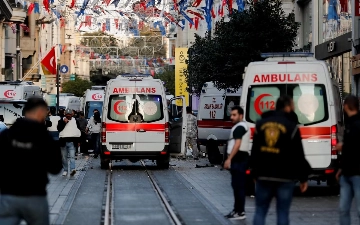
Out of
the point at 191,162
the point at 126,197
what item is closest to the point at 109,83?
the point at 191,162

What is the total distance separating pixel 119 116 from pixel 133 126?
519mm

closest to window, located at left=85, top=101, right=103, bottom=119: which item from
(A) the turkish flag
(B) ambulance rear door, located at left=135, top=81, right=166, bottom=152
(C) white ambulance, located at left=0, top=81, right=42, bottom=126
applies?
(C) white ambulance, located at left=0, top=81, right=42, bottom=126

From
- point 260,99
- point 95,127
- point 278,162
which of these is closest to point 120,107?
point 95,127

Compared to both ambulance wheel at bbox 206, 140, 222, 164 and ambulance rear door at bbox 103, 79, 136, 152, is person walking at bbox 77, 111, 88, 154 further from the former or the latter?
ambulance rear door at bbox 103, 79, 136, 152

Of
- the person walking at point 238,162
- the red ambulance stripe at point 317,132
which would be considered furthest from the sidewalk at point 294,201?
the red ambulance stripe at point 317,132

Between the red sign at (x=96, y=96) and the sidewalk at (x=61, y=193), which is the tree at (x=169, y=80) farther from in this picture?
the sidewalk at (x=61, y=193)

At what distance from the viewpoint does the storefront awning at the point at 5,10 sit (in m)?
54.8

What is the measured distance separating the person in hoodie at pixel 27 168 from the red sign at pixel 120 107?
1963cm

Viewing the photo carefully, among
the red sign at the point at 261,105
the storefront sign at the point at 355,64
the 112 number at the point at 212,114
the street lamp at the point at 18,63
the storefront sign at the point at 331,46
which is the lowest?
the 112 number at the point at 212,114

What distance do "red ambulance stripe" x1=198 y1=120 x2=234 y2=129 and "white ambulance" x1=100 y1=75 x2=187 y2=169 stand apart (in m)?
3.16

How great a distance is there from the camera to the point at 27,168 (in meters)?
8.84

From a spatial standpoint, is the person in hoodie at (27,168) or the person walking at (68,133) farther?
the person walking at (68,133)

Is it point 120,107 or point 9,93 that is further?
point 9,93

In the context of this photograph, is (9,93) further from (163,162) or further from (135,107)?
(135,107)
